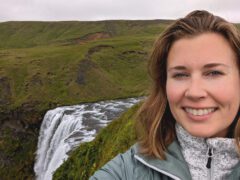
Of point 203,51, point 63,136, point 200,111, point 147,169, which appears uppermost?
point 203,51

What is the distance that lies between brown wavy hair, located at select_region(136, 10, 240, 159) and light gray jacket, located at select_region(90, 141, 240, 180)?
9 cm

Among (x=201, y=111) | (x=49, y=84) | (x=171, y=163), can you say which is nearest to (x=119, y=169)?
(x=171, y=163)

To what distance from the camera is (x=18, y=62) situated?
78.0 metres

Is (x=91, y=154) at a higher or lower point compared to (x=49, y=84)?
higher

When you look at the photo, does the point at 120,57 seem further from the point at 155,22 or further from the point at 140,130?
the point at 155,22

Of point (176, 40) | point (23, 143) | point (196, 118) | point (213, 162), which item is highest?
point (176, 40)

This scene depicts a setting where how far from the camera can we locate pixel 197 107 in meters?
3.57

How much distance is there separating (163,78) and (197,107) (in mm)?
681

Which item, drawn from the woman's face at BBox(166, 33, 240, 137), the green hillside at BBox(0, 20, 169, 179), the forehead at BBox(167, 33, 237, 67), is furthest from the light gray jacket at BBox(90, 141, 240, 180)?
the green hillside at BBox(0, 20, 169, 179)

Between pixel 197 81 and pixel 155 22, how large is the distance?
592 feet

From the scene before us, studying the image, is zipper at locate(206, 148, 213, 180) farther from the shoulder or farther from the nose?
the shoulder

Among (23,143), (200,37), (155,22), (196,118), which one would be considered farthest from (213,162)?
(155,22)

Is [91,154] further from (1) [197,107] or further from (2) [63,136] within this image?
(2) [63,136]

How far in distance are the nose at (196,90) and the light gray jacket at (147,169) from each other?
1.80 ft
